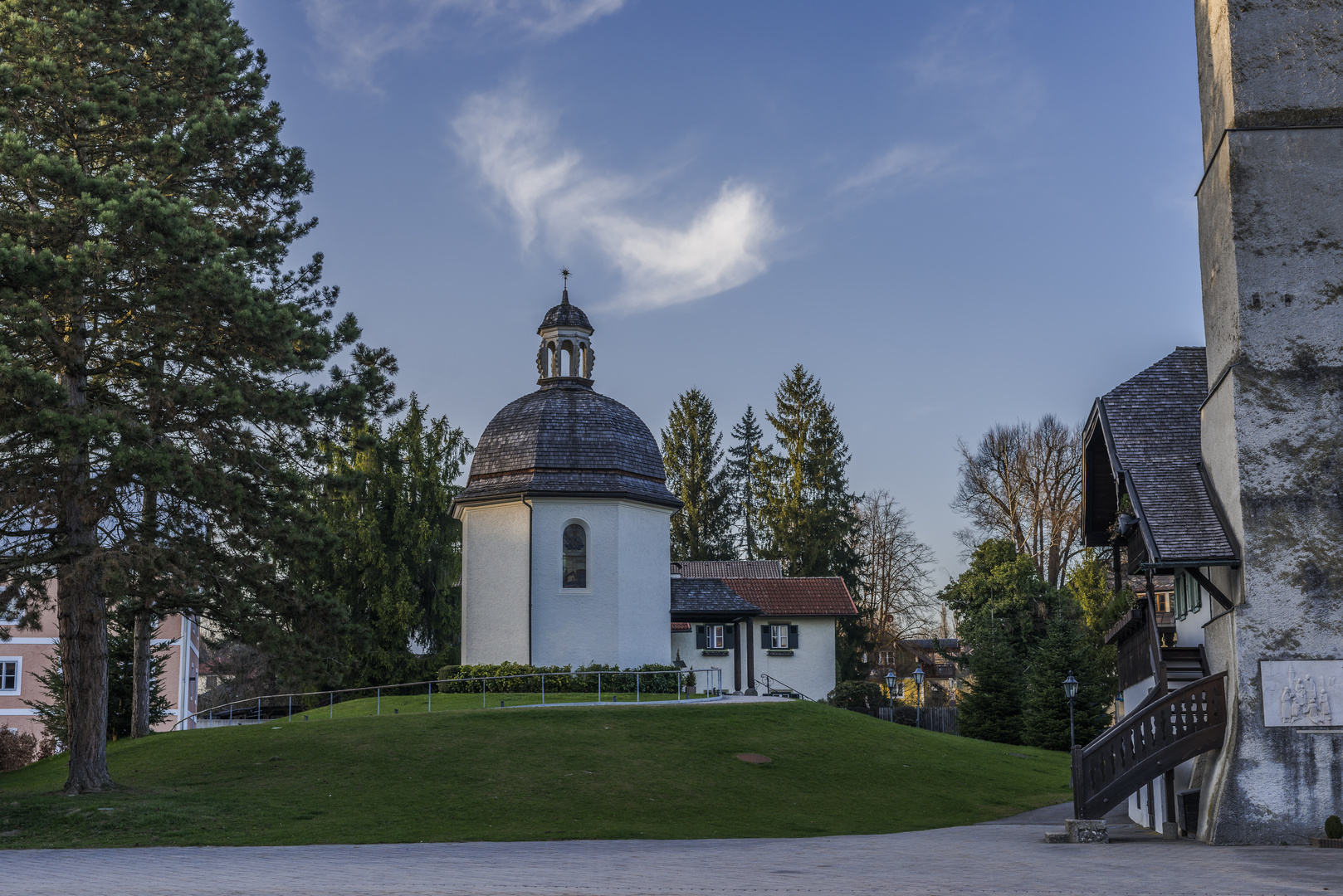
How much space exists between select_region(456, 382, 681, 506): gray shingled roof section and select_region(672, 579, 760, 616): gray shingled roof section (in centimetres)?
559

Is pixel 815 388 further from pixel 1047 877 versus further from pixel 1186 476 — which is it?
pixel 1047 877

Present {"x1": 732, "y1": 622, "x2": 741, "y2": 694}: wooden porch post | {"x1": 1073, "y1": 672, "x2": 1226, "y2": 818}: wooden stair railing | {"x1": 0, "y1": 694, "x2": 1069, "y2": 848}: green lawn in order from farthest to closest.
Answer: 1. {"x1": 732, "y1": 622, "x2": 741, "y2": 694}: wooden porch post
2. {"x1": 0, "y1": 694, "x2": 1069, "y2": 848}: green lawn
3. {"x1": 1073, "y1": 672, "x2": 1226, "y2": 818}: wooden stair railing

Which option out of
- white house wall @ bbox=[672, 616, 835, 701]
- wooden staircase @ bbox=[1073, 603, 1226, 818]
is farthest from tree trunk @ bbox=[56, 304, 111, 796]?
white house wall @ bbox=[672, 616, 835, 701]

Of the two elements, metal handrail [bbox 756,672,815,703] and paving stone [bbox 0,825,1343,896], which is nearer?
paving stone [bbox 0,825,1343,896]

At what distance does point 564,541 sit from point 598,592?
2020 mm

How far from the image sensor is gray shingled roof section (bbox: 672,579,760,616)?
43.6 m

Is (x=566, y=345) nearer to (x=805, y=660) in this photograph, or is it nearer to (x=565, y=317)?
(x=565, y=317)

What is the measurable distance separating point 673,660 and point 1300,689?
2786 centimetres

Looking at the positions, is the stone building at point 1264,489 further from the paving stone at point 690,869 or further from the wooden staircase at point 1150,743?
the paving stone at point 690,869

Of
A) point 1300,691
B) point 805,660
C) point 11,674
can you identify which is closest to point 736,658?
point 805,660

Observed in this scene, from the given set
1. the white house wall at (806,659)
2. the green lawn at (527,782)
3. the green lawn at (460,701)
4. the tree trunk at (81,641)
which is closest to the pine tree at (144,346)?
the tree trunk at (81,641)

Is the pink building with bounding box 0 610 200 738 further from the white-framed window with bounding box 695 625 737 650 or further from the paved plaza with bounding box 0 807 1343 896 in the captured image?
the paved plaza with bounding box 0 807 1343 896

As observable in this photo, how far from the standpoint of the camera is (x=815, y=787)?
2477 cm

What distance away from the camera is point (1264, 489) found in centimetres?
1627
